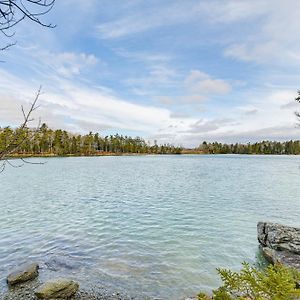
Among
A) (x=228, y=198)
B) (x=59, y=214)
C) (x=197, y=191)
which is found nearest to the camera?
(x=59, y=214)

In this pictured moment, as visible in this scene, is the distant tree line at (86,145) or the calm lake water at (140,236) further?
the distant tree line at (86,145)

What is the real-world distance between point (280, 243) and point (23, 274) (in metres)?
9.54

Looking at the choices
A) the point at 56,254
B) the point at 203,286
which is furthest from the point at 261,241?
the point at 56,254

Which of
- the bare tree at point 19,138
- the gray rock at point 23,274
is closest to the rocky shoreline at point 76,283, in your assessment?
the gray rock at point 23,274

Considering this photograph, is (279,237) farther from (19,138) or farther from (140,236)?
(19,138)

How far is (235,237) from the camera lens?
45.5 feet

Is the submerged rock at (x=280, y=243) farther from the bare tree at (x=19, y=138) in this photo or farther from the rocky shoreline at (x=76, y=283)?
the bare tree at (x=19, y=138)

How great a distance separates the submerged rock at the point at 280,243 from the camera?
10250 millimetres

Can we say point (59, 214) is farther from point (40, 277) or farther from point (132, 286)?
point (132, 286)

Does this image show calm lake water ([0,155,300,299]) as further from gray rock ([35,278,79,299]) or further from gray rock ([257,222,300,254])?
gray rock ([35,278,79,299])

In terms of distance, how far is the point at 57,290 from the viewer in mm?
8078

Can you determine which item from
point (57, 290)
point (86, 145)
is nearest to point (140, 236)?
point (57, 290)

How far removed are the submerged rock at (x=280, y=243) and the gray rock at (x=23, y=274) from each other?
8.39 meters

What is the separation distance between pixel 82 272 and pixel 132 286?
2.14 m
